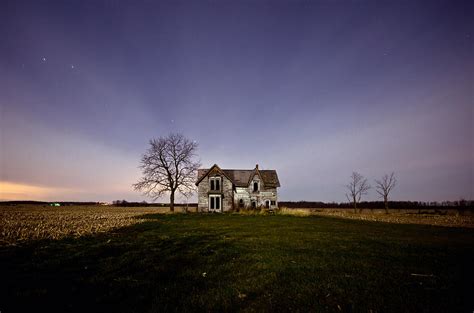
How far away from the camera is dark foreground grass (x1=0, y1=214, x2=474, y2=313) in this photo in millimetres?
4070

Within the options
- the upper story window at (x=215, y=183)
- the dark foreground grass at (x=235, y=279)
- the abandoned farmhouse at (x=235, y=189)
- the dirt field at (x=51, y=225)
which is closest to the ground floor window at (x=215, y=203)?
the abandoned farmhouse at (x=235, y=189)

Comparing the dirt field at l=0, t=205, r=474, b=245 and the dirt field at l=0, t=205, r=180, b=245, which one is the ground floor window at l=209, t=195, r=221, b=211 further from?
the dirt field at l=0, t=205, r=180, b=245

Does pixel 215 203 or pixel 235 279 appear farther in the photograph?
pixel 215 203

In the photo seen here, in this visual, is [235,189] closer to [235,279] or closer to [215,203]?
[215,203]

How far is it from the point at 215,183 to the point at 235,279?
35341 millimetres

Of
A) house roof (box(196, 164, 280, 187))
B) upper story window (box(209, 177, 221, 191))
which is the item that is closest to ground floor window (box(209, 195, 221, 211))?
upper story window (box(209, 177, 221, 191))

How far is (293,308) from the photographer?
12.8ft

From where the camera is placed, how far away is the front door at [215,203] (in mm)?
39781

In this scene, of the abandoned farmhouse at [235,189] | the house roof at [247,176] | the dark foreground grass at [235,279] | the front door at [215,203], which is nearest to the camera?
the dark foreground grass at [235,279]

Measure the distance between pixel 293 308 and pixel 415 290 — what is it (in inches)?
118

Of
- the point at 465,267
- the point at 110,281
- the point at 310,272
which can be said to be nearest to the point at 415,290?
the point at 310,272

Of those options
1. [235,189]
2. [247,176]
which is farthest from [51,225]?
[247,176]

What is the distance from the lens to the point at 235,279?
5.44 meters

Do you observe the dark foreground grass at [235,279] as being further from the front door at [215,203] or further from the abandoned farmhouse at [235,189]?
the abandoned farmhouse at [235,189]
